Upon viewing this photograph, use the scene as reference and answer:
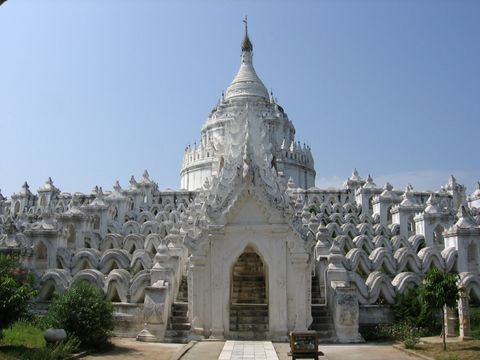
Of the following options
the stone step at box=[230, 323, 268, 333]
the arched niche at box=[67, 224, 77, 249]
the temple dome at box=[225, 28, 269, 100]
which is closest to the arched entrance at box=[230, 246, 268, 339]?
the stone step at box=[230, 323, 268, 333]

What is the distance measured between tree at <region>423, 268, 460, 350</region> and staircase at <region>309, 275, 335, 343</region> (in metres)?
3.17

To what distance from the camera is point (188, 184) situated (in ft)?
204

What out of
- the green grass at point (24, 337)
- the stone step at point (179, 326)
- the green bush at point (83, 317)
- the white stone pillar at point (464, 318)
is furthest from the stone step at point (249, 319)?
the white stone pillar at point (464, 318)

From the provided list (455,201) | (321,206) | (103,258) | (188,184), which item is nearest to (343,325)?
(103,258)

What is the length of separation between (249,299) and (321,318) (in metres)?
3.88

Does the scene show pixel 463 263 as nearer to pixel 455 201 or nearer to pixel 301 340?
pixel 301 340

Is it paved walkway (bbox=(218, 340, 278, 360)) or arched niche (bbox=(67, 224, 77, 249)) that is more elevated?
arched niche (bbox=(67, 224, 77, 249))

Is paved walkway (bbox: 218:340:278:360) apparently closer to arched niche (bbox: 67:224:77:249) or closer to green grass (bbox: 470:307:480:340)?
green grass (bbox: 470:307:480:340)

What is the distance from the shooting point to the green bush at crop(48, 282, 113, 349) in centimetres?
1445

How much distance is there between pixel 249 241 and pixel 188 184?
45.0m

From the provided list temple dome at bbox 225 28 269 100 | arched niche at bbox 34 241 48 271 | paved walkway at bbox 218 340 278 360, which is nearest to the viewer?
paved walkway at bbox 218 340 278 360

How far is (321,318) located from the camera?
709 inches

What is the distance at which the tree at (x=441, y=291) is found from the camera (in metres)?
16.1

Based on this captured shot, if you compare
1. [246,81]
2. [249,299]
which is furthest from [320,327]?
[246,81]
